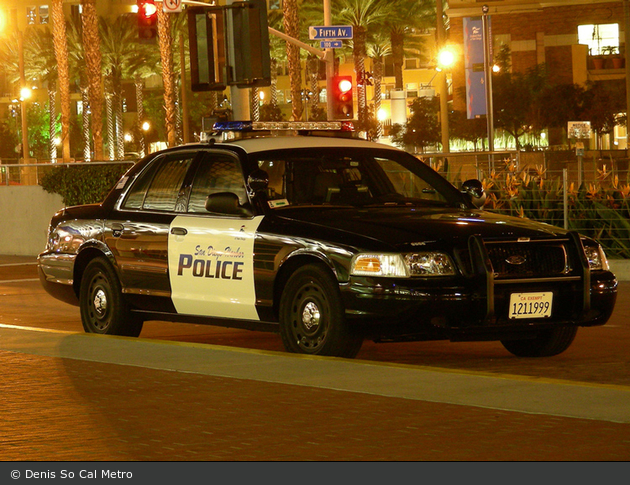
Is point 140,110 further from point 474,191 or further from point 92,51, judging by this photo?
point 474,191

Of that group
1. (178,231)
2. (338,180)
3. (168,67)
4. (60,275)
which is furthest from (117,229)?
(168,67)

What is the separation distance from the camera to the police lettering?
34.0 feet

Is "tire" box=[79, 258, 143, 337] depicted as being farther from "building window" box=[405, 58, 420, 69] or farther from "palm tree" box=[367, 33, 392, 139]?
"building window" box=[405, 58, 420, 69]

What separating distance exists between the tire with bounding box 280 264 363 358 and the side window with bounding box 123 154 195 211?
175 centimetres

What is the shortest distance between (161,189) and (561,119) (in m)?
49.5

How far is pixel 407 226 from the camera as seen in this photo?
950 centimetres

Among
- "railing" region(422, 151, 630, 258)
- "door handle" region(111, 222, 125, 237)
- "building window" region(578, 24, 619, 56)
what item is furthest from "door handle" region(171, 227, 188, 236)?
"building window" region(578, 24, 619, 56)

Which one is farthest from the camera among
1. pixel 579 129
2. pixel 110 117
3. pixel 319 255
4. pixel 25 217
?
pixel 110 117

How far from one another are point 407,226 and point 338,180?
4.03 ft

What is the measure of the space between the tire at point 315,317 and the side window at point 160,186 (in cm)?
175

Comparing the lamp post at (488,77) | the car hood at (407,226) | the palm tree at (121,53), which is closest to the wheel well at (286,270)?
the car hood at (407,226)

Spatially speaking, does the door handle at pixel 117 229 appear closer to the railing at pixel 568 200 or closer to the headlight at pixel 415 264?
the headlight at pixel 415 264

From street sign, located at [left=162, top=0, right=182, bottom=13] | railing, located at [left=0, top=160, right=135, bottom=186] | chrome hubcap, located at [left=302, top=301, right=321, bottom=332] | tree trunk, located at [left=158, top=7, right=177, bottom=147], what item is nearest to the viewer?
chrome hubcap, located at [left=302, top=301, right=321, bottom=332]

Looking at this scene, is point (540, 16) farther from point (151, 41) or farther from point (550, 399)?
point (550, 399)
